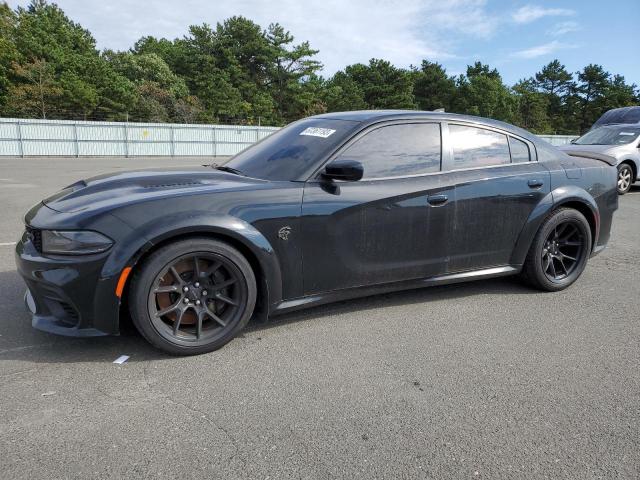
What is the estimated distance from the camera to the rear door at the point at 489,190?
3.71 m

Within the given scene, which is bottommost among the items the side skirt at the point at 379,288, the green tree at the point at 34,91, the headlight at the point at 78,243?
the side skirt at the point at 379,288

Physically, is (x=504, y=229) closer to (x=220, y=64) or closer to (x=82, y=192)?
(x=82, y=192)

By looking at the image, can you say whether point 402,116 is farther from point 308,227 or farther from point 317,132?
point 308,227

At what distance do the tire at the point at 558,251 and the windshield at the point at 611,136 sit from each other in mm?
8778

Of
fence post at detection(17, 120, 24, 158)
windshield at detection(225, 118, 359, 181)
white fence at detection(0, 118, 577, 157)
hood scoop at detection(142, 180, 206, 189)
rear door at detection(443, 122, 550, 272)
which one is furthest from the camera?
white fence at detection(0, 118, 577, 157)

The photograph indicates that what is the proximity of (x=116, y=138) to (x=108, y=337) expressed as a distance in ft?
90.1

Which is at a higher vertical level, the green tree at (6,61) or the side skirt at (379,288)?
the green tree at (6,61)

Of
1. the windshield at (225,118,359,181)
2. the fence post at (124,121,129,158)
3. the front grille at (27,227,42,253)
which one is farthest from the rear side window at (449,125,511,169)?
the fence post at (124,121,129,158)

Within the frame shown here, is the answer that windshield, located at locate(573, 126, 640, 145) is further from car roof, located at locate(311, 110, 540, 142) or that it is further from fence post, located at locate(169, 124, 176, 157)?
fence post, located at locate(169, 124, 176, 157)

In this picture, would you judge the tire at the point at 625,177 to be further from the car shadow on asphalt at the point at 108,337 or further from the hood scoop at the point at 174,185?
the hood scoop at the point at 174,185

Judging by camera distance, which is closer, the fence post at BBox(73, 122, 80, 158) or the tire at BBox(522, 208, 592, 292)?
the tire at BBox(522, 208, 592, 292)

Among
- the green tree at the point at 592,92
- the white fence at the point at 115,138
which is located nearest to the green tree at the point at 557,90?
the green tree at the point at 592,92

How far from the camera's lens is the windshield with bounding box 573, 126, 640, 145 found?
1150 centimetres

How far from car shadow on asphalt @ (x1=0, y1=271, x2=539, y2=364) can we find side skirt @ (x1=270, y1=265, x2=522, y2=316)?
0.75ft
